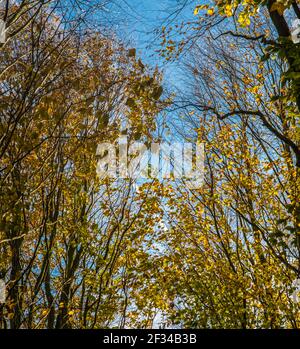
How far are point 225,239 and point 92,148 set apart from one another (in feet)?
16.4

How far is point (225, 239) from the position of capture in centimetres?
841

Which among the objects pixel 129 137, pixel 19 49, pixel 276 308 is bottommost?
pixel 276 308

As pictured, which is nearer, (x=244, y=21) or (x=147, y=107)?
(x=244, y=21)

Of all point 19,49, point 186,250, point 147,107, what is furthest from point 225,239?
point 19,49

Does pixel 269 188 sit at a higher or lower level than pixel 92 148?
higher

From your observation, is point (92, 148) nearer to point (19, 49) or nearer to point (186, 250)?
point (19, 49)

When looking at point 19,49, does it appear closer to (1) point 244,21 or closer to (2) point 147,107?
(2) point 147,107

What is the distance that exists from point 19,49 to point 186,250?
18.5 feet

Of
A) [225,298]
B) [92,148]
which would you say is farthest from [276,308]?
[92,148]

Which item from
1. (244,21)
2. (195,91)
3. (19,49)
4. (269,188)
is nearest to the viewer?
(244,21)
